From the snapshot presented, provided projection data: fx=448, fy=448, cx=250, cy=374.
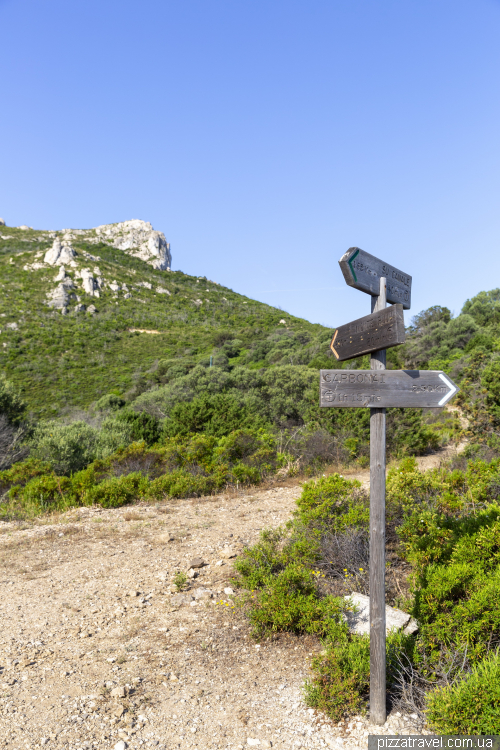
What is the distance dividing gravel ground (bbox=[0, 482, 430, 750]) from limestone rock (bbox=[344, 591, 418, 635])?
382mm

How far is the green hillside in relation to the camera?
3023 centimetres

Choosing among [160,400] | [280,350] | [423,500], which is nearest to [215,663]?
[423,500]

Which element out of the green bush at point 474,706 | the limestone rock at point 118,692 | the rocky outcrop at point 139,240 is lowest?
the limestone rock at point 118,692

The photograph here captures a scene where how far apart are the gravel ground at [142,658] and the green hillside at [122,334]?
15709 mm

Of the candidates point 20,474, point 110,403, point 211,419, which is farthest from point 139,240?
point 20,474

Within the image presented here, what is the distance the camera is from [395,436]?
11.1 meters

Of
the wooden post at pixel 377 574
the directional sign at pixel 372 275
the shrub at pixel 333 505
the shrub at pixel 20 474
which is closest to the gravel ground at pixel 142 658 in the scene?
the wooden post at pixel 377 574

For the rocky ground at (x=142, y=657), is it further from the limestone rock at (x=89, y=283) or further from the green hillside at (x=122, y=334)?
the limestone rock at (x=89, y=283)

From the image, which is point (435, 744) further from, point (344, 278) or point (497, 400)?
point (497, 400)

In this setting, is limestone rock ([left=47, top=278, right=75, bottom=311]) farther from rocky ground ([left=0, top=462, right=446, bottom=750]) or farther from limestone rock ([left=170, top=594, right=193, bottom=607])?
limestone rock ([left=170, top=594, right=193, bottom=607])

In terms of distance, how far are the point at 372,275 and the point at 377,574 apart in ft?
5.63

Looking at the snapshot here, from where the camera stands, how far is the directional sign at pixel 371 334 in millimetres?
2375

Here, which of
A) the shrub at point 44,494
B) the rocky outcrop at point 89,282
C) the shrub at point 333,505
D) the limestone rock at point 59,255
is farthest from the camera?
the limestone rock at point 59,255

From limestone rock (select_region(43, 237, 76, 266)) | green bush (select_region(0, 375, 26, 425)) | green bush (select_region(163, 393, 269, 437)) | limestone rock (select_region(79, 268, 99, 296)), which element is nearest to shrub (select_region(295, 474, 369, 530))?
green bush (select_region(163, 393, 269, 437))
